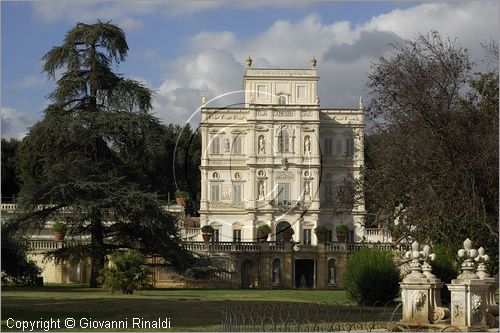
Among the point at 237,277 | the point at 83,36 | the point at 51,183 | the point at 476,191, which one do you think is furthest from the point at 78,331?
the point at 237,277

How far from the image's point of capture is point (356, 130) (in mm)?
55656

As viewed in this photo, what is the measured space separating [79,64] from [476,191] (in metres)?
13.1

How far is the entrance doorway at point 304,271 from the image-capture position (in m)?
39.5

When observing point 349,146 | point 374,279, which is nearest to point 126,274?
point 374,279

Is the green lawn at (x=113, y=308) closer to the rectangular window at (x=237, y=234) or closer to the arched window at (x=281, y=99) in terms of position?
the rectangular window at (x=237, y=234)

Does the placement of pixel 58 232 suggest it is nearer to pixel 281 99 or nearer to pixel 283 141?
pixel 283 141

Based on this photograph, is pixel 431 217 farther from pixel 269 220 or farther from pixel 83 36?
pixel 269 220

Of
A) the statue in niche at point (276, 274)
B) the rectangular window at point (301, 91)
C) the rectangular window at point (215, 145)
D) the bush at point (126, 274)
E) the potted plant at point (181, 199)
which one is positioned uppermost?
the rectangular window at point (301, 91)

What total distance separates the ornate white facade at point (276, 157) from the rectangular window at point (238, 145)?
56 mm

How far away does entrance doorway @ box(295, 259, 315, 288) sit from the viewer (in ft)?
129

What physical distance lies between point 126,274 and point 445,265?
886 centimetres

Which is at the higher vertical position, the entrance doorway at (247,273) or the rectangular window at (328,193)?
the rectangular window at (328,193)

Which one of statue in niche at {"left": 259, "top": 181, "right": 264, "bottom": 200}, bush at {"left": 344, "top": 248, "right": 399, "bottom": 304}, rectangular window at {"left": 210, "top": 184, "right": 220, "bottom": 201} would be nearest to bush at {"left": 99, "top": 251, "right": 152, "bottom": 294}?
bush at {"left": 344, "top": 248, "right": 399, "bottom": 304}

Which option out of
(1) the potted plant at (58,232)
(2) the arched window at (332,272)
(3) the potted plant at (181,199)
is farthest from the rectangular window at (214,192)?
(1) the potted plant at (58,232)
